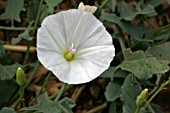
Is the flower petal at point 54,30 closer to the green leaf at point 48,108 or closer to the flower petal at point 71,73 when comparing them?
the flower petal at point 71,73

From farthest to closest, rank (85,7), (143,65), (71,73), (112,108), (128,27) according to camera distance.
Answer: (128,27), (112,108), (143,65), (85,7), (71,73)

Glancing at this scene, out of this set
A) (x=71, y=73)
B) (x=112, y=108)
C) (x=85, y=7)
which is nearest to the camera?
(x=71, y=73)

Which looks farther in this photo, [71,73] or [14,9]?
[14,9]

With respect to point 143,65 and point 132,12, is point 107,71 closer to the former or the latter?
point 143,65

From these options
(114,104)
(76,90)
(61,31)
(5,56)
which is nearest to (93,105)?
(76,90)

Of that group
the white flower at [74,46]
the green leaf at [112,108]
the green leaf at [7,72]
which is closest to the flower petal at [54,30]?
the white flower at [74,46]

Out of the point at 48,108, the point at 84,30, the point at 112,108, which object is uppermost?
the point at 84,30

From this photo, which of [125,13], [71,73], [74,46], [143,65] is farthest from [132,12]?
[71,73]
